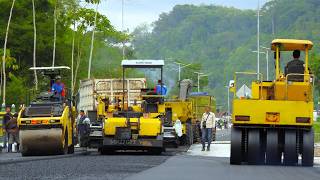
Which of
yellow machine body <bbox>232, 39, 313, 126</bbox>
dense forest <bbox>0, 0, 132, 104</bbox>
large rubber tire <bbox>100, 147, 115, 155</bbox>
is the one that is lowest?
large rubber tire <bbox>100, 147, 115, 155</bbox>

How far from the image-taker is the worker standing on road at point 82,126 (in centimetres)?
3296


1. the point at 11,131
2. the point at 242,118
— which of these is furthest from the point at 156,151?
the point at 11,131

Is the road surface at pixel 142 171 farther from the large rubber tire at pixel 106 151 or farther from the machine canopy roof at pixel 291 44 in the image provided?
the large rubber tire at pixel 106 151

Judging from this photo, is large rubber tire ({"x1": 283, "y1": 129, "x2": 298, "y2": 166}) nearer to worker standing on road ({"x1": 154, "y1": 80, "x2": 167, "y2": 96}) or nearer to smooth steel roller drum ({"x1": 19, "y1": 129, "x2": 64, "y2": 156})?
smooth steel roller drum ({"x1": 19, "y1": 129, "x2": 64, "y2": 156})

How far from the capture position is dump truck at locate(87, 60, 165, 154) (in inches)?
1168

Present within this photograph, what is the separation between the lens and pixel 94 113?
34.8m

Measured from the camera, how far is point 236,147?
948 inches

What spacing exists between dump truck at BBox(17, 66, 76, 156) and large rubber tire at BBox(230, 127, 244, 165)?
21.9 feet

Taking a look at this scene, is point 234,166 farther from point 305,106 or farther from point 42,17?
point 42,17

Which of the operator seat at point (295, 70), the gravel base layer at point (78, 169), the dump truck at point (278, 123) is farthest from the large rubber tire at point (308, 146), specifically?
the gravel base layer at point (78, 169)

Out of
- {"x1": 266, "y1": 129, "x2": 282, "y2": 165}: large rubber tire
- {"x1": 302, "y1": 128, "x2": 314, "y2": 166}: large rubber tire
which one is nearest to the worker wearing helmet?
{"x1": 266, "y1": 129, "x2": 282, "y2": 165}: large rubber tire

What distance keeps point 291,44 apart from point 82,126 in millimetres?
12073

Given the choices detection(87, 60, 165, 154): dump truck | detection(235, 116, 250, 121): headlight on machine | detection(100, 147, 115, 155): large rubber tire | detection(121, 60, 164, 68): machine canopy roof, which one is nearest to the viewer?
detection(235, 116, 250, 121): headlight on machine

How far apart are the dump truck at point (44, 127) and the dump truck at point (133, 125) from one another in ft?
3.90
